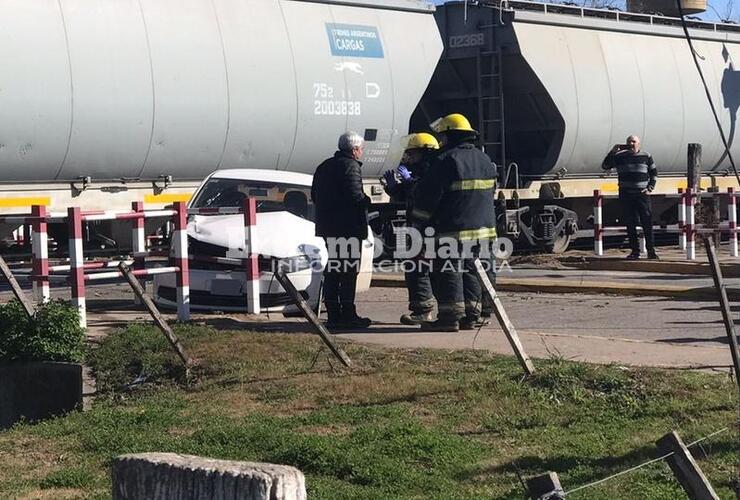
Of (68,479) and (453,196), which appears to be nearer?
(68,479)

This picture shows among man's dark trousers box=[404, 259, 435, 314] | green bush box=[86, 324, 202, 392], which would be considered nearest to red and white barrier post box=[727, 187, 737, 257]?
man's dark trousers box=[404, 259, 435, 314]

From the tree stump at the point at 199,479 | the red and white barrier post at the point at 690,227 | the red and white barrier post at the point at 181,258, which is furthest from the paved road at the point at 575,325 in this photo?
the tree stump at the point at 199,479

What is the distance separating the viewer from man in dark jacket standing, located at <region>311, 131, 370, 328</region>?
1162 centimetres

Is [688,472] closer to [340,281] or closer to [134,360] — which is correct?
[134,360]

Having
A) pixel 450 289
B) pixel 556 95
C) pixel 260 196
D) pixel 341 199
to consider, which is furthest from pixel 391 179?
pixel 556 95

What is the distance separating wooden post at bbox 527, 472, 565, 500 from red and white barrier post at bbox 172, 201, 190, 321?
7683mm

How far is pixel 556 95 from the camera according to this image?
21.7 m

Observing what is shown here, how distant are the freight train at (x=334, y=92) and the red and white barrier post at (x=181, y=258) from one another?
4.43 metres

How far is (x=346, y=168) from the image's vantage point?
11.7 meters

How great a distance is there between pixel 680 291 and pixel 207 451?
26.3ft

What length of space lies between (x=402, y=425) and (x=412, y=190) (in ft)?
16.1

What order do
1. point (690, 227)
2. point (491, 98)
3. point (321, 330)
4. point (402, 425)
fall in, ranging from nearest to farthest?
point (402, 425) < point (321, 330) < point (690, 227) < point (491, 98)

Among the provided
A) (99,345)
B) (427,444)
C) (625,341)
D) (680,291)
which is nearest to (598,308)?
(680,291)

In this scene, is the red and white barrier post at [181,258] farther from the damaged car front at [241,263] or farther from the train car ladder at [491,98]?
the train car ladder at [491,98]
